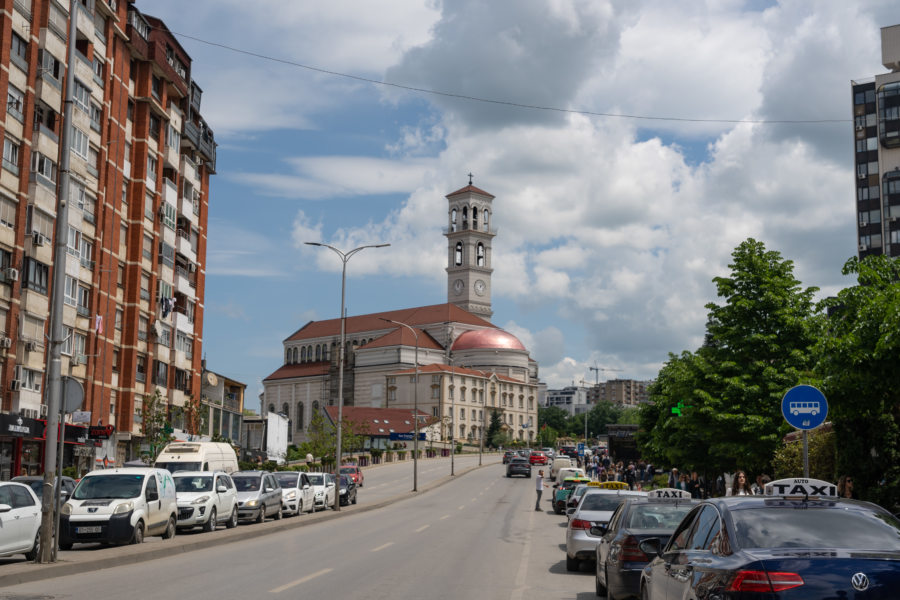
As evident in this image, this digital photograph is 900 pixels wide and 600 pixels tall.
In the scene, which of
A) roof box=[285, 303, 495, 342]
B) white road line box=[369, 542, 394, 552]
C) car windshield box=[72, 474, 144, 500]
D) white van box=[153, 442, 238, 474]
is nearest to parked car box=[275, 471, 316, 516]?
white van box=[153, 442, 238, 474]

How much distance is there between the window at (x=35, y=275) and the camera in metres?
41.9

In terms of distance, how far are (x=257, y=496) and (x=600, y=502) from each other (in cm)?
1478

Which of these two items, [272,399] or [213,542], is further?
[272,399]

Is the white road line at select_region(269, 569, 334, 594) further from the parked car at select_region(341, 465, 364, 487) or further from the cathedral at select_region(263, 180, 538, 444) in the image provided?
the cathedral at select_region(263, 180, 538, 444)

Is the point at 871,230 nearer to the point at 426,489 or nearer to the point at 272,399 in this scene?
the point at 426,489

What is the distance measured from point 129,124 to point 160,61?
445 centimetres

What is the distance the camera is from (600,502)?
17984mm

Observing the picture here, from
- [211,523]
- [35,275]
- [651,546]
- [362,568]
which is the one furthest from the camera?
[35,275]

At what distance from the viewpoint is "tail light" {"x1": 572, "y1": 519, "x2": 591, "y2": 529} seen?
16647 mm

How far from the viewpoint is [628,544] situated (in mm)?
11906

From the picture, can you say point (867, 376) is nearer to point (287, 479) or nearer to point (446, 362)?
point (287, 479)

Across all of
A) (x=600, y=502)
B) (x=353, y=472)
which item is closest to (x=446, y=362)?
(x=353, y=472)

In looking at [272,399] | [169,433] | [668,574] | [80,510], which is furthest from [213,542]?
[272,399]

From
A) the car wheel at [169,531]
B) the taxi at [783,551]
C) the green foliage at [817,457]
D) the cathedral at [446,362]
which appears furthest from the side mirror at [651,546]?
the cathedral at [446,362]
